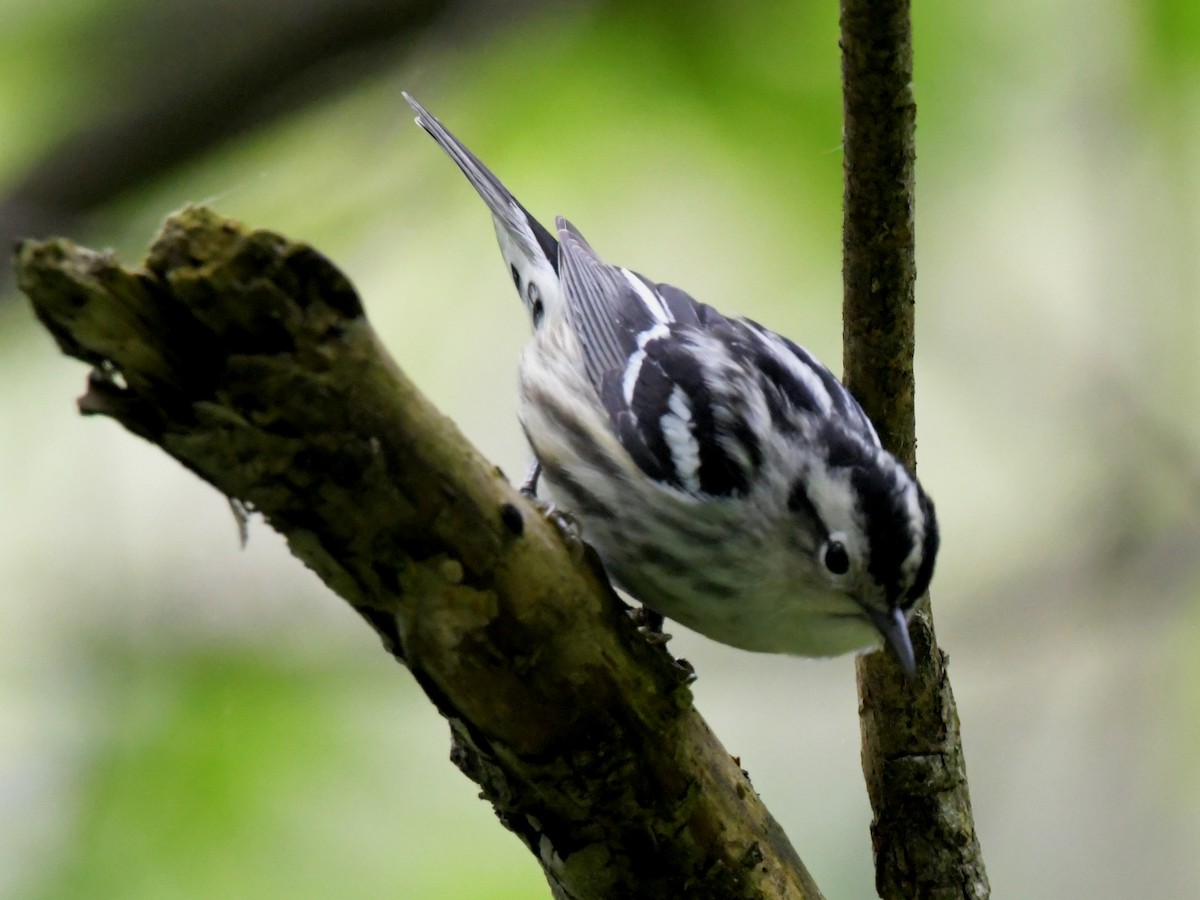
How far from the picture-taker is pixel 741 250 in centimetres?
370

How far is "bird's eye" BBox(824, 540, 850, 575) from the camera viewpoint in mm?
2258

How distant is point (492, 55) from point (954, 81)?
129 cm

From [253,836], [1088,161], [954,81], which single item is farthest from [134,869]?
[1088,161]

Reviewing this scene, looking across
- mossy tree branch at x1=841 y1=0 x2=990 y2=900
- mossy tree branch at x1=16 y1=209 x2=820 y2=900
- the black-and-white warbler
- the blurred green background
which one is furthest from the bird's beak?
the blurred green background

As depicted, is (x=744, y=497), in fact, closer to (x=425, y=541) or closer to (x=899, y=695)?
(x=899, y=695)

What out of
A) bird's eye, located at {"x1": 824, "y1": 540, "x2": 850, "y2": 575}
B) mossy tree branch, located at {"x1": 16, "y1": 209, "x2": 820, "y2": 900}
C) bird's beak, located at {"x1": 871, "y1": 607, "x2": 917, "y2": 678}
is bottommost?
mossy tree branch, located at {"x1": 16, "y1": 209, "x2": 820, "y2": 900}

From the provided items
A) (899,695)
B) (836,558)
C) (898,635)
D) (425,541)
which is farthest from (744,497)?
(425,541)

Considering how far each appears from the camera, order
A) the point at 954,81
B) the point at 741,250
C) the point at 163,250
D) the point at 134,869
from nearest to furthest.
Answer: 1. the point at 163,250
2. the point at 134,869
3. the point at 954,81
4. the point at 741,250

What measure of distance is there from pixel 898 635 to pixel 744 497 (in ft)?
1.26

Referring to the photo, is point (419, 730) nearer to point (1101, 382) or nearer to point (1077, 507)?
point (1077, 507)

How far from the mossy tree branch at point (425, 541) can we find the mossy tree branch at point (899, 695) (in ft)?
1.52

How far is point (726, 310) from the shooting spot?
3.86 meters

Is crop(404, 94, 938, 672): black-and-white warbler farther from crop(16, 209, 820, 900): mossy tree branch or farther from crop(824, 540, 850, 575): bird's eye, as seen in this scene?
crop(16, 209, 820, 900): mossy tree branch

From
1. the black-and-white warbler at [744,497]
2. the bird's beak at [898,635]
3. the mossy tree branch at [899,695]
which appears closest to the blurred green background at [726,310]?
the mossy tree branch at [899,695]
